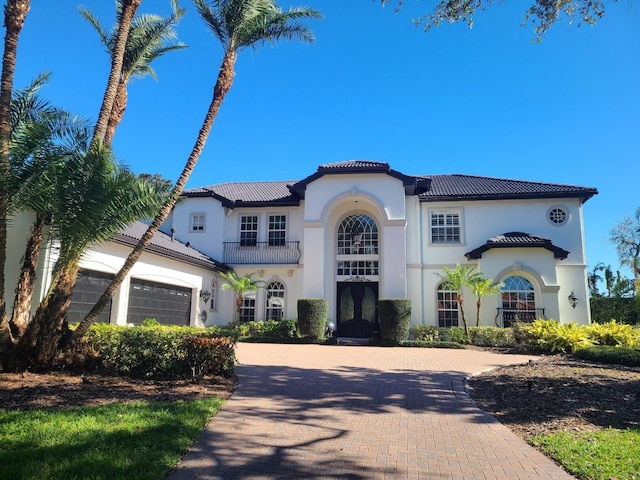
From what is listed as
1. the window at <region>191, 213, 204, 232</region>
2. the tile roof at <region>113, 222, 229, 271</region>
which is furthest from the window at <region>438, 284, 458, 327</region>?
the window at <region>191, 213, 204, 232</region>

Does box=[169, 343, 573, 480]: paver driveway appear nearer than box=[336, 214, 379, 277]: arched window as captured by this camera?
Yes

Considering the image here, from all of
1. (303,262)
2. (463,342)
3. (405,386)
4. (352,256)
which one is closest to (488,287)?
(463,342)

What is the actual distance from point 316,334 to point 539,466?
47.9 feet

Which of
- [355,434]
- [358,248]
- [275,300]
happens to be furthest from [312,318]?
[355,434]

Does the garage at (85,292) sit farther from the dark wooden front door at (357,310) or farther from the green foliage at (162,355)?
the dark wooden front door at (357,310)

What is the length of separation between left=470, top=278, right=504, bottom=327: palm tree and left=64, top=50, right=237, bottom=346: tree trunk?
43.1 feet

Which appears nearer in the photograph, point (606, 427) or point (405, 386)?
point (606, 427)

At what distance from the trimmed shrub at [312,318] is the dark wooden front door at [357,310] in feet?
8.42

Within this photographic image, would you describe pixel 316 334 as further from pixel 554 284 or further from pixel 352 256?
pixel 554 284

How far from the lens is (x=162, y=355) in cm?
873

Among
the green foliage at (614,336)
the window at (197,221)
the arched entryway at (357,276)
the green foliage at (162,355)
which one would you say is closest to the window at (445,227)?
the arched entryway at (357,276)

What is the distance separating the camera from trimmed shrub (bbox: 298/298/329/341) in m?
19.2

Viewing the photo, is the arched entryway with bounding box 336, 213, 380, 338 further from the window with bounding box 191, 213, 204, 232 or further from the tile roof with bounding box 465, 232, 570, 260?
the window with bounding box 191, 213, 204, 232

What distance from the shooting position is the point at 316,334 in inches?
755
